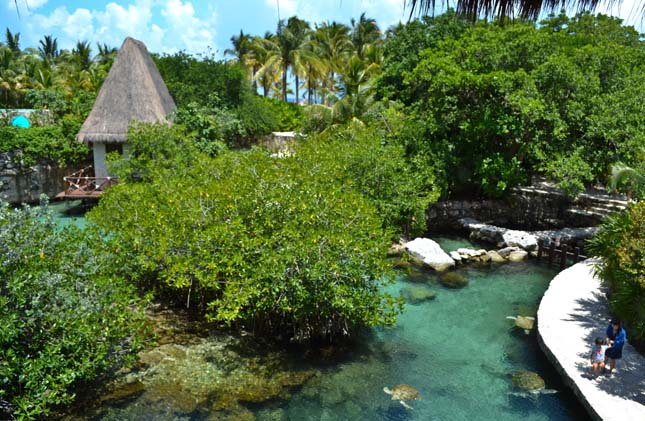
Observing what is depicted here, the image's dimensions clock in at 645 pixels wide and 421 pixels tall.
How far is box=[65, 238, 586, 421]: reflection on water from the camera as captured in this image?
809cm

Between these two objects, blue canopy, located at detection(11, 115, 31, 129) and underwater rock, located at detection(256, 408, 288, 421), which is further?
blue canopy, located at detection(11, 115, 31, 129)

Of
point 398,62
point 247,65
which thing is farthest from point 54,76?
point 398,62

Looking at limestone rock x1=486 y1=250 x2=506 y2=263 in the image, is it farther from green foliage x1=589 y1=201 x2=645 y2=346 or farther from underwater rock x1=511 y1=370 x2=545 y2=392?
underwater rock x1=511 y1=370 x2=545 y2=392

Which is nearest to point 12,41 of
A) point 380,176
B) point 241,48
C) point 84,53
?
point 84,53

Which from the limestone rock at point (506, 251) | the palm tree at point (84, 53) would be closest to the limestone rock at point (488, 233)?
the limestone rock at point (506, 251)

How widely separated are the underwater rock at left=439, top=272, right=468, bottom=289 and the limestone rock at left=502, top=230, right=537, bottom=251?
3.60 meters

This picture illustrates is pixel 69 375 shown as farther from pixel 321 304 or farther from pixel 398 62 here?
pixel 398 62

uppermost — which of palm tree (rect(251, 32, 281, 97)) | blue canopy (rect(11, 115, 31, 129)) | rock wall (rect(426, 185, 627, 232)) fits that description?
palm tree (rect(251, 32, 281, 97))

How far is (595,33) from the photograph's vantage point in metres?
25.8

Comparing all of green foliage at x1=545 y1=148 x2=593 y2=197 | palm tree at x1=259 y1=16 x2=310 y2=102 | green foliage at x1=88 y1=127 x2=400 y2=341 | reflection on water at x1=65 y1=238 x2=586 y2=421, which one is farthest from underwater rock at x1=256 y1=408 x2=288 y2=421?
palm tree at x1=259 y1=16 x2=310 y2=102

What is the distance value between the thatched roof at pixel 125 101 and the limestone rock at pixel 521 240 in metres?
15.5

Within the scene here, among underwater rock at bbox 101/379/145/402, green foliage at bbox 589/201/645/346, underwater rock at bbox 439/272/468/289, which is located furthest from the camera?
underwater rock at bbox 439/272/468/289

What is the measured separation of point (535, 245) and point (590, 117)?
16.1 ft

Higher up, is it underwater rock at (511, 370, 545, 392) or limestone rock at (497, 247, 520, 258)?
limestone rock at (497, 247, 520, 258)
